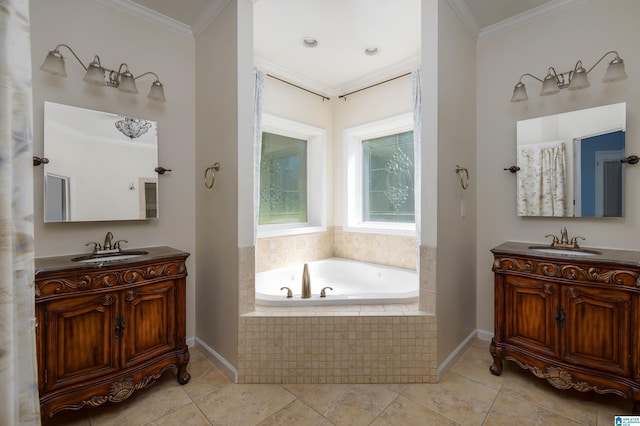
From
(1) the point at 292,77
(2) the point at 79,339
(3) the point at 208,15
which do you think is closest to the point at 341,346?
(2) the point at 79,339

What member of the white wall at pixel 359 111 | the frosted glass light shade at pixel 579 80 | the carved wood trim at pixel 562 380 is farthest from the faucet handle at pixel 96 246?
the frosted glass light shade at pixel 579 80

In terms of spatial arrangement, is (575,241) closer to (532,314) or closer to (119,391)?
(532,314)

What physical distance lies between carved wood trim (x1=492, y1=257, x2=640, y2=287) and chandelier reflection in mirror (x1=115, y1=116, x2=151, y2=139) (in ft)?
8.93

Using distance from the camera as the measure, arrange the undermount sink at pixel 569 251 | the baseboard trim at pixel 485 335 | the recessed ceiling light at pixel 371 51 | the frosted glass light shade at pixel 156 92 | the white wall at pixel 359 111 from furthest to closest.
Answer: the white wall at pixel 359 111
the recessed ceiling light at pixel 371 51
the baseboard trim at pixel 485 335
the frosted glass light shade at pixel 156 92
the undermount sink at pixel 569 251

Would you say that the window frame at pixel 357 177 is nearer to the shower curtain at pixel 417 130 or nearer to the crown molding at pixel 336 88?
the crown molding at pixel 336 88

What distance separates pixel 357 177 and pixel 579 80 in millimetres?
2247

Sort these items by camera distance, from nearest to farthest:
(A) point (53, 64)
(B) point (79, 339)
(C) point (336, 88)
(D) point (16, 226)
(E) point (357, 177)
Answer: (D) point (16, 226) < (B) point (79, 339) < (A) point (53, 64) < (C) point (336, 88) < (E) point (357, 177)

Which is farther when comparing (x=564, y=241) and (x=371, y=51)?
(x=371, y=51)

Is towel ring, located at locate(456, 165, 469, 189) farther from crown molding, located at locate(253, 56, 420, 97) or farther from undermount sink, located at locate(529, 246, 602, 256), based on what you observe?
crown molding, located at locate(253, 56, 420, 97)

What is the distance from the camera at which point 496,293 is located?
206cm

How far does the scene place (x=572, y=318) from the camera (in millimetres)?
1764

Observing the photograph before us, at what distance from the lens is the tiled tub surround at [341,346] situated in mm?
1967

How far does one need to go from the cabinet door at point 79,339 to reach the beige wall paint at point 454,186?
2021 mm

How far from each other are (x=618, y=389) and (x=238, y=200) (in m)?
2.45
